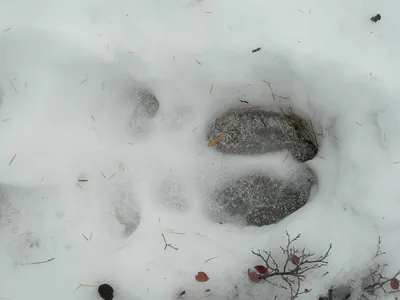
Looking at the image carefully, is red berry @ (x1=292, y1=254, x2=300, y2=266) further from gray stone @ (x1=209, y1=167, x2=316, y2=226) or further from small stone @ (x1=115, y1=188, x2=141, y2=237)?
small stone @ (x1=115, y1=188, x2=141, y2=237)

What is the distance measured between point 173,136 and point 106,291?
113 cm

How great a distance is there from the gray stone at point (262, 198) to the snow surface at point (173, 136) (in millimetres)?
75

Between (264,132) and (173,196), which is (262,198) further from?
(173,196)

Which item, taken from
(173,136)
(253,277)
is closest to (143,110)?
(173,136)

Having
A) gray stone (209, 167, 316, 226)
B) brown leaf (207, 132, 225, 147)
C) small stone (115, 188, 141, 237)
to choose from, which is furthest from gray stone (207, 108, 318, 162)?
small stone (115, 188, 141, 237)

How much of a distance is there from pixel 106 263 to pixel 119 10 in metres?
1.66

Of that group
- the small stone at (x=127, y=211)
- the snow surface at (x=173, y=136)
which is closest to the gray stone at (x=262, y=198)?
the snow surface at (x=173, y=136)

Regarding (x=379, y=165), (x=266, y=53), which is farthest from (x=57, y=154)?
(x=379, y=165)

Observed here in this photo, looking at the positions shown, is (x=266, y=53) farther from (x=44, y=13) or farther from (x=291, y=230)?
(x=44, y=13)

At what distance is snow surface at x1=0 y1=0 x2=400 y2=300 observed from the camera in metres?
2.67

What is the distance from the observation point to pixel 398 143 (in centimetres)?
271

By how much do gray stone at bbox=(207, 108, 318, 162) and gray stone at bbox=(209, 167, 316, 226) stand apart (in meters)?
0.17

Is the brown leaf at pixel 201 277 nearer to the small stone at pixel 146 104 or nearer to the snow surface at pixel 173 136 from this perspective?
the snow surface at pixel 173 136

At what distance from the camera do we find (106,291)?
2.92 m
